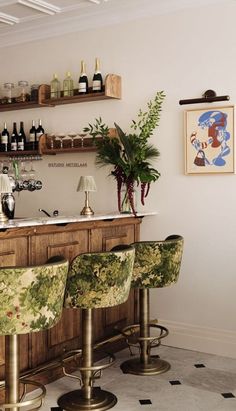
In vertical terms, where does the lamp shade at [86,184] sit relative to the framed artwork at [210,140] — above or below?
below

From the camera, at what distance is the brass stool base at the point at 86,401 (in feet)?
11.0

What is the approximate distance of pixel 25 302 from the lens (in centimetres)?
262

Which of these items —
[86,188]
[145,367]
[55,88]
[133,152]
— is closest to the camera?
[145,367]

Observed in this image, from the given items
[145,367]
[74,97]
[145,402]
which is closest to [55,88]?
[74,97]

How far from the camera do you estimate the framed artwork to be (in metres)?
4.48

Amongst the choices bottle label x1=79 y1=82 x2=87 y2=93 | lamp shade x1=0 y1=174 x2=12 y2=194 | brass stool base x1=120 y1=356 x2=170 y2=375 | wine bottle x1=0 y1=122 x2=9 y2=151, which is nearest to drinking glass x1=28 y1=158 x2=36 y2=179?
wine bottle x1=0 y1=122 x2=9 y2=151

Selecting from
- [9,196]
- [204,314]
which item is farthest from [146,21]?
[204,314]

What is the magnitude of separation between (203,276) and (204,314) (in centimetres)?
33

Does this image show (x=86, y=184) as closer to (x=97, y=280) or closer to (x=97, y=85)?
(x=97, y=85)

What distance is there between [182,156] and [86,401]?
2259mm

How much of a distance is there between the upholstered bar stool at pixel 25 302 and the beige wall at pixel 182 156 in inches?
82.5

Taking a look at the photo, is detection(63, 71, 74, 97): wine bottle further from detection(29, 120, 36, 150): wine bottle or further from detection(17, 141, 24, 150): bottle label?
detection(17, 141, 24, 150): bottle label

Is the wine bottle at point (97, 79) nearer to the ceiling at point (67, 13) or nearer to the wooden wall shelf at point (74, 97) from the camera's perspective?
the wooden wall shelf at point (74, 97)

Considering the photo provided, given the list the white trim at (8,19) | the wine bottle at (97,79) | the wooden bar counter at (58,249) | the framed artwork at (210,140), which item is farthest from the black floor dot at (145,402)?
the white trim at (8,19)
